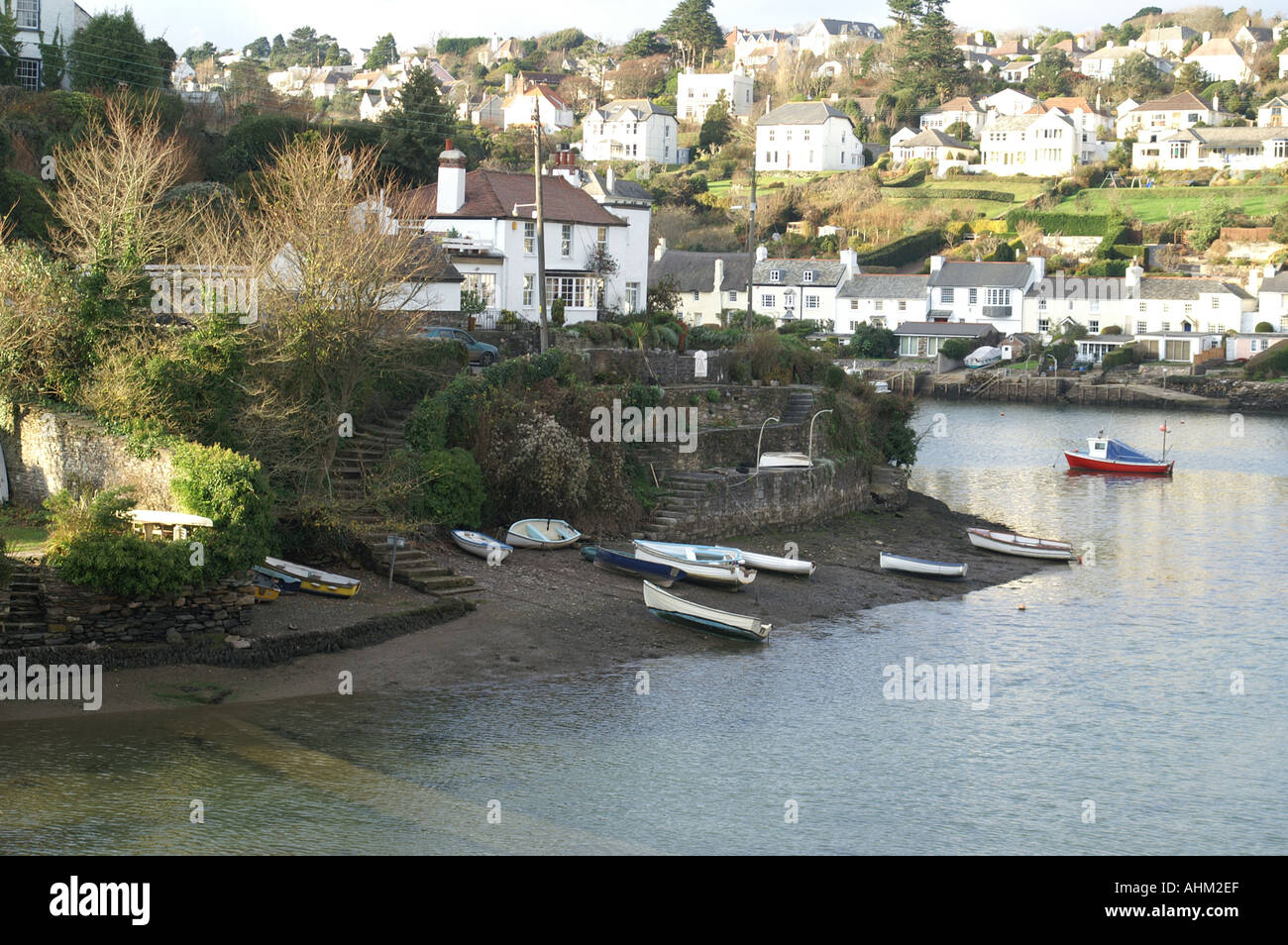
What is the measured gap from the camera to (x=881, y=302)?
99.8m

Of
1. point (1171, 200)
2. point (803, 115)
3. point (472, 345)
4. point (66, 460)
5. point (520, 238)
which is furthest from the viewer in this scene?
point (803, 115)

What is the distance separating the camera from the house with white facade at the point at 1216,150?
129 m

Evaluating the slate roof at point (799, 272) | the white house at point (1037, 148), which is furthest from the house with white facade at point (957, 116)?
the slate roof at point (799, 272)

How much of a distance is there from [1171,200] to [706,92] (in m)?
66.0

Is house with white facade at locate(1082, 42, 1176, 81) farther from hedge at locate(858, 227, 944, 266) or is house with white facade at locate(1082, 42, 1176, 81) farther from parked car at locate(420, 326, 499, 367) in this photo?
parked car at locate(420, 326, 499, 367)

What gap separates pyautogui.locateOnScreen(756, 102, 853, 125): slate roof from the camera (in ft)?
454

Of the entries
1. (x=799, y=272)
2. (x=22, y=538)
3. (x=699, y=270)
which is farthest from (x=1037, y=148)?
(x=22, y=538)

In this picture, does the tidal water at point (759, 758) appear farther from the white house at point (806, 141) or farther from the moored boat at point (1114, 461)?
the white house at point (806, 141)

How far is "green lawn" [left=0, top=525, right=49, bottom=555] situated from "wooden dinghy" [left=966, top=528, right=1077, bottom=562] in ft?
85.0

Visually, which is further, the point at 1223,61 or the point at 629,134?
the point at 1223,61

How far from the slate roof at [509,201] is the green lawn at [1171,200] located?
7831 centimetres

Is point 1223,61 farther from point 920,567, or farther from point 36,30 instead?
point 920,567

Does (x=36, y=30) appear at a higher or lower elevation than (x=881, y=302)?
higher
